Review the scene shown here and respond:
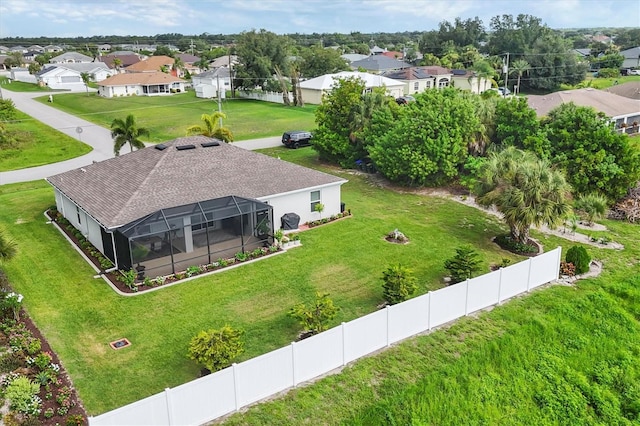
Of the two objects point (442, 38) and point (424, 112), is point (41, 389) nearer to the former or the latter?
point (424, 112)

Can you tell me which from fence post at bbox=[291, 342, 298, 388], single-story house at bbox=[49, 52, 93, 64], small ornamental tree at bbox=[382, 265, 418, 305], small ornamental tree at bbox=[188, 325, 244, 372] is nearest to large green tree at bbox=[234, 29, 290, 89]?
small ornamental tree at bbox=[382, 265, 418, 305]

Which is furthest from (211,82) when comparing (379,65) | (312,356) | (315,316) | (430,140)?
(312,356)

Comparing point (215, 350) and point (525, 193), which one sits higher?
point (525, 193)

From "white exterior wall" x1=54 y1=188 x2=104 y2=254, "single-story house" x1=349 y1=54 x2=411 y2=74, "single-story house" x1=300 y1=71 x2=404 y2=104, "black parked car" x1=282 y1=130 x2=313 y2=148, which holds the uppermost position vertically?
"single-story house" x1=349 y1=54 x2=411 y2=74

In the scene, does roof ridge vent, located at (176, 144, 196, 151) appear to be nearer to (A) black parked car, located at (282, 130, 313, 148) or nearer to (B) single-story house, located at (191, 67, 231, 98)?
(A) black parked car, located at (282, 130, 313, 148)

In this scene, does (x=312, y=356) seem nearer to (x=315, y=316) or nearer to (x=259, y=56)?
(x=315, y=316)

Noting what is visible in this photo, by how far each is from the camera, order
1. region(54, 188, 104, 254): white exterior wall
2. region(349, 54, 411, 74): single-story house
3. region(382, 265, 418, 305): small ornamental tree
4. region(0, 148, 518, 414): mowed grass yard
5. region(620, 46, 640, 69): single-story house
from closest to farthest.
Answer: region(0, 148, 518, 414): mowed grass yard
region(382, 265, 418, 305): small ornamental tree
region(54, 188, 104, 254): white exterior wall
region(349, 54, 411, 74): single-story house
region(620, 46, 640, 69): single-story house
